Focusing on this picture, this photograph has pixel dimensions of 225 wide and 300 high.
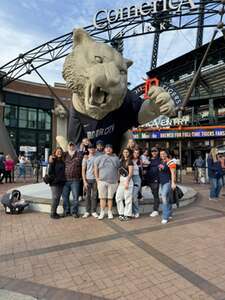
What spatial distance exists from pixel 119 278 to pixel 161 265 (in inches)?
25.6

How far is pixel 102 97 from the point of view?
473 cm

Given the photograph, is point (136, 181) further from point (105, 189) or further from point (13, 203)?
point (13, 203)

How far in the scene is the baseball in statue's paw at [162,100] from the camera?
486 centimetres

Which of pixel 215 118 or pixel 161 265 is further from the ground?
pixel 215 118

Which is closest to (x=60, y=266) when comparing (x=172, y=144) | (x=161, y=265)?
(x=161, y=265)

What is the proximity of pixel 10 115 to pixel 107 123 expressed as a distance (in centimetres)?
2581

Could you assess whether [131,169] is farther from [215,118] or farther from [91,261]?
[215,118]

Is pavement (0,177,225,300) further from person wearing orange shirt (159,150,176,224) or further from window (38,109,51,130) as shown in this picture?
window (38,109,51,130)

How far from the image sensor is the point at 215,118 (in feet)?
71.9

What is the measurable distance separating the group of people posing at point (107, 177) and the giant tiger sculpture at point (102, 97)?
1.25 feet

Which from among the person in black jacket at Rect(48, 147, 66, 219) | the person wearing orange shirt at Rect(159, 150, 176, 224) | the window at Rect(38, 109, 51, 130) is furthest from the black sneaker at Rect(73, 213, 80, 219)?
the window at Rect(38, 109, 51, 130)

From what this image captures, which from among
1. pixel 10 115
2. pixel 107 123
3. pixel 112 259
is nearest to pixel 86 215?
pixel 107 123

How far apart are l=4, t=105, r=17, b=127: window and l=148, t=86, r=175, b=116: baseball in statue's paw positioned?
1037 inches

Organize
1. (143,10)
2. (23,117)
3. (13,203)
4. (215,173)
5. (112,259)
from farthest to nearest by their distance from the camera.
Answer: (23,117) < (143,10) < (215,173) < (13,203) < (112,259)
